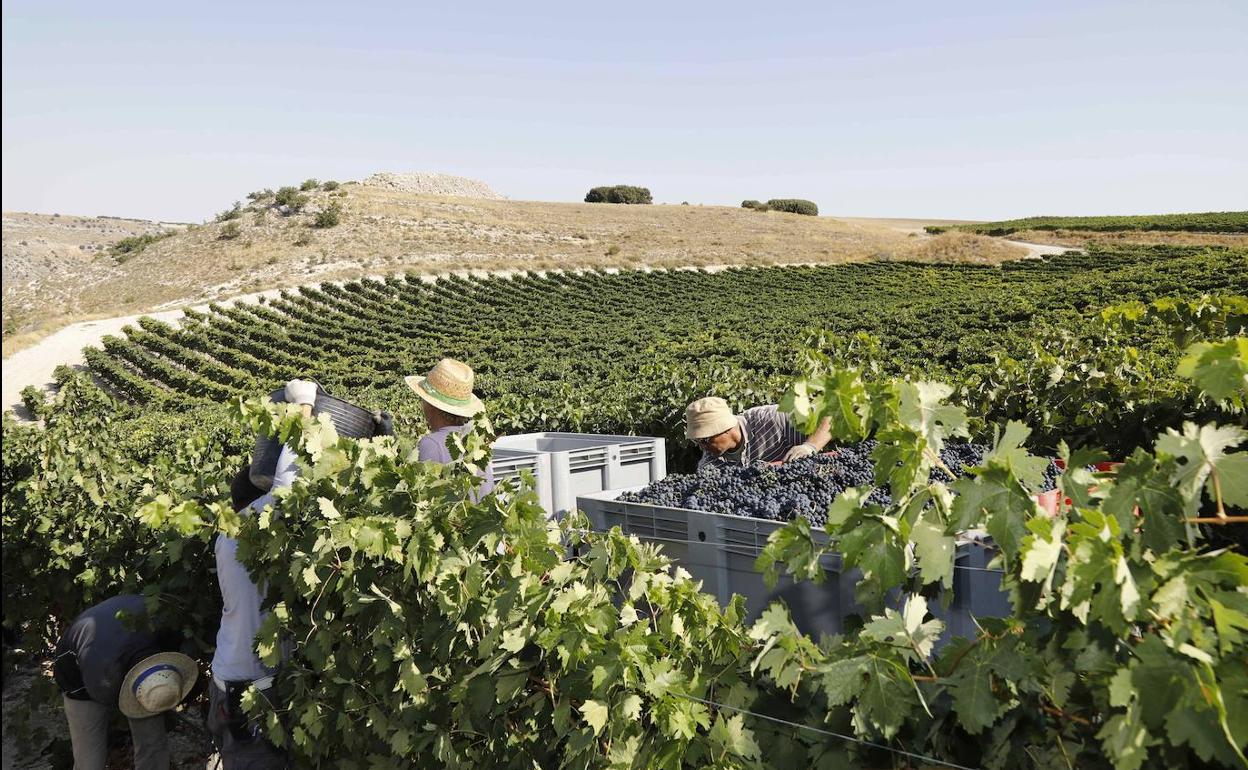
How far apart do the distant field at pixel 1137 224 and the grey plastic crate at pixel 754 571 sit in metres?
61.3

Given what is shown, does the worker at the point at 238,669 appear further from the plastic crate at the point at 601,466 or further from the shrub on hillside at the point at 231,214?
the shrub on hillside at the point at 231,214

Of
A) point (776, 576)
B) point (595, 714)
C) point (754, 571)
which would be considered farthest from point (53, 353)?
point (776, 576)

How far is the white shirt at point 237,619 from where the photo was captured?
3.14 metres

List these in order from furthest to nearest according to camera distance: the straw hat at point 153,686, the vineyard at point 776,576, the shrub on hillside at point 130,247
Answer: the shrub on hillside at point 130,247
the straw hat at point 153,686
the vineyard at point 776,576

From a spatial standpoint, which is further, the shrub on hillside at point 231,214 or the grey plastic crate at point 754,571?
the shrub on hillside at point 231,214

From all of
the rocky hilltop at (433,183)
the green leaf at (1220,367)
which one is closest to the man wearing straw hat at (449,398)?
the green leaf at (1220,367)

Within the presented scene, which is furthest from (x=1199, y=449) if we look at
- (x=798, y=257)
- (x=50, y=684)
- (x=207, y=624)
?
(x=798, y=257)

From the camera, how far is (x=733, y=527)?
277 cm

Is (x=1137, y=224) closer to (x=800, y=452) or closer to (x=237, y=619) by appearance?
(x=800, y=452)

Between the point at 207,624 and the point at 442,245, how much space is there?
5713cm

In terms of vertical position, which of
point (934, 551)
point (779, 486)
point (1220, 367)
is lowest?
point (779, 486)

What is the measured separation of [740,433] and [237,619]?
2.50 meters

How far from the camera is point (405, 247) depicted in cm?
5778

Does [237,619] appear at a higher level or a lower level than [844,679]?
lower
